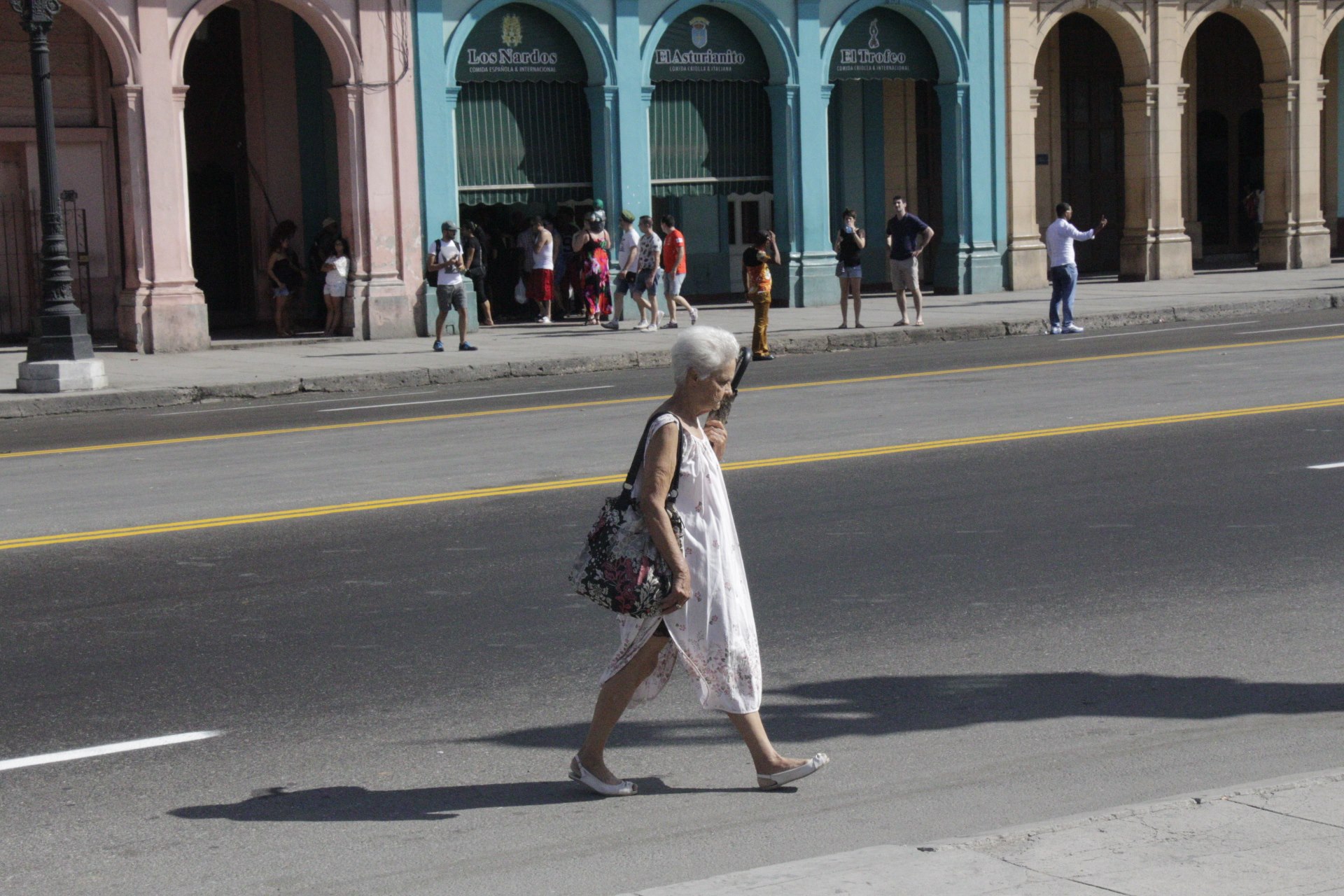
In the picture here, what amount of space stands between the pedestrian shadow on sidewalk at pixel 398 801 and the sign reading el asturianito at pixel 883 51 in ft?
79.6

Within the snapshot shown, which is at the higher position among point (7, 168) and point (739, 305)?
point (7, 168)

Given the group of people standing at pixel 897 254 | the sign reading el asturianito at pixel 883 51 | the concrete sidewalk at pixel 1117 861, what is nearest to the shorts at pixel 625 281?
the group of people standing at pixel 897 254

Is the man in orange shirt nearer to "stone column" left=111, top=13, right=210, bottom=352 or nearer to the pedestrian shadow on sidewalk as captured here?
"stone column" left=111, top=13, right=210, bottom=352

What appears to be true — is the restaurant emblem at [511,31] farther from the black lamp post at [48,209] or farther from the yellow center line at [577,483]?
the yellow center line at [577,483]

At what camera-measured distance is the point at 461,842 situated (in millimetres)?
5305

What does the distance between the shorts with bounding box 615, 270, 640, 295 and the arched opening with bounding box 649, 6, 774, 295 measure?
323 centimetres

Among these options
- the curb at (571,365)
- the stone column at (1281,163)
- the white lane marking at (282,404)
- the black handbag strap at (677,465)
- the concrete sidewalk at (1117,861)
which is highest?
the stone column at (1281,163)

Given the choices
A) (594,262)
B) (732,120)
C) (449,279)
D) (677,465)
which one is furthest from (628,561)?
(732,120)

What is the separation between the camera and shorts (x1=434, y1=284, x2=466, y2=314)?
21812 mm

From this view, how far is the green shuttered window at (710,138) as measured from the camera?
90.1 feet

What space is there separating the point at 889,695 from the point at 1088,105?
97.2 ft

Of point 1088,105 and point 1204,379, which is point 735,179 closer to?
point 1088,105

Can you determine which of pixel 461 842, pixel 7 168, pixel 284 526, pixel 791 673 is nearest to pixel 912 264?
pixel 7 168

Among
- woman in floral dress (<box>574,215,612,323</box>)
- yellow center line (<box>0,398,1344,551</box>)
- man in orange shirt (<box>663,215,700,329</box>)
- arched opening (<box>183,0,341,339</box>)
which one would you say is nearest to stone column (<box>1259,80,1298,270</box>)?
woman in floral dress (<box>574,215,612,323</box>)
